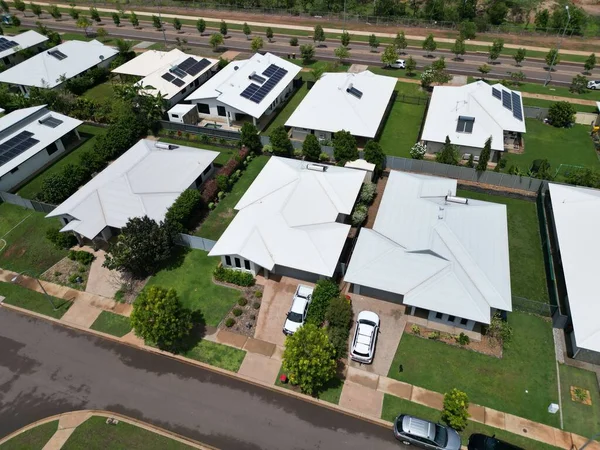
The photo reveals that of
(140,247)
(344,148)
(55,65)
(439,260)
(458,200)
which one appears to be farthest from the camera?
(55,65)

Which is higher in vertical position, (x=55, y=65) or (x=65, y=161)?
(x=55, y=65)

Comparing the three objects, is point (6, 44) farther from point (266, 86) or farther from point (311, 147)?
point (311, 147)

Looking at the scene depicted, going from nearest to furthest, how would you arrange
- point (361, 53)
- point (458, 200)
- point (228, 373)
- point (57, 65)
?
point (228, 373)
point (458, 200)
point (57, 65)
point (361, 53)

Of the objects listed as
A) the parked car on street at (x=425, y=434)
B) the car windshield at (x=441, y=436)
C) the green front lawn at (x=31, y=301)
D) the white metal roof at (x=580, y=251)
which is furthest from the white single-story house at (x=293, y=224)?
the white metal roof at (x=580, y=251)

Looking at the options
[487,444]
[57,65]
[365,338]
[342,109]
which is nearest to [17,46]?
[57,65]

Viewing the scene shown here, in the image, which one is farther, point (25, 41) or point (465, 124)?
point (25, 41)

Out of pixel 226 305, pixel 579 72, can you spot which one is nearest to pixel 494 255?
pixel 226 305

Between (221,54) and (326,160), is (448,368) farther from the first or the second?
(221,54)

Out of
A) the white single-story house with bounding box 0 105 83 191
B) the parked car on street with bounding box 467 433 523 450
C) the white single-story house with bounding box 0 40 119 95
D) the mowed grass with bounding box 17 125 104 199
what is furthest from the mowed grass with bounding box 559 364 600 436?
the white single-story house with bounding box 0 40 119 95
